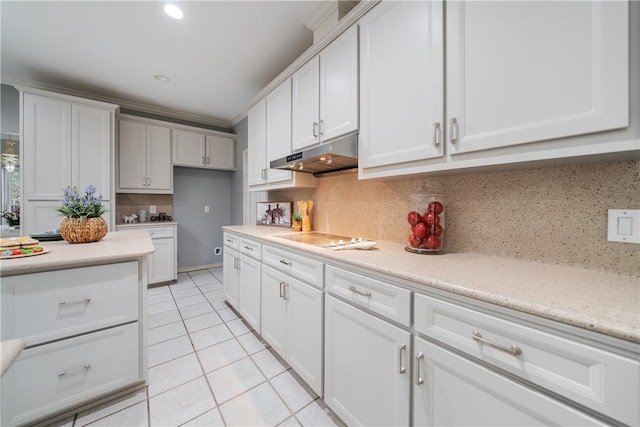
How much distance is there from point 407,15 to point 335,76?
58 cm

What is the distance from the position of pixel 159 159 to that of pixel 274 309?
3.21m

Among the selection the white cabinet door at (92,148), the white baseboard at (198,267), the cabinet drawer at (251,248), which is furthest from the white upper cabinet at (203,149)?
the cabinet drawer at (251,248)

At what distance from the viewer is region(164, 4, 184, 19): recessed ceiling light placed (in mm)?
1848

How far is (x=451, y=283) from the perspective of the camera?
2.62ft

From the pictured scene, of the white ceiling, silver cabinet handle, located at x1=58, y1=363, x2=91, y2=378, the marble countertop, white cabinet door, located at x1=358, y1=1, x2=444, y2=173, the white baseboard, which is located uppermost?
the white ceiling

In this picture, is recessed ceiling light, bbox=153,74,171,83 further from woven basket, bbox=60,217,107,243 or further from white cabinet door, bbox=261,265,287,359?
white cabinet door, bbox=261,265,287,359

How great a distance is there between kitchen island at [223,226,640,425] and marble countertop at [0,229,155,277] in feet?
3.20

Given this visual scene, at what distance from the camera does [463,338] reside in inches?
30.6

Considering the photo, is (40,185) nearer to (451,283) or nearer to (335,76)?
(335,76)

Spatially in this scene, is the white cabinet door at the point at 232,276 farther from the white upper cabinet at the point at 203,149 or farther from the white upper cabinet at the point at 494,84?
the white upper cabinet at the point at 203,149

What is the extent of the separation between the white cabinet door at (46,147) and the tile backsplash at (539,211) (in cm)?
371

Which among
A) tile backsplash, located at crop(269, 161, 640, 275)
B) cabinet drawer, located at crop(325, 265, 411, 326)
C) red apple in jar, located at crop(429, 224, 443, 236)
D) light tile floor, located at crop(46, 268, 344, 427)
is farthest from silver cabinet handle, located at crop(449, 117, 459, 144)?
light tile floor, located at crop(46, 268, 344, 427)

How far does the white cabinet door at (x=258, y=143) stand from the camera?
2635 millimetres

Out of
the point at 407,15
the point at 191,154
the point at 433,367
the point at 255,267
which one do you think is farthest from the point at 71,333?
the point at 191,154
